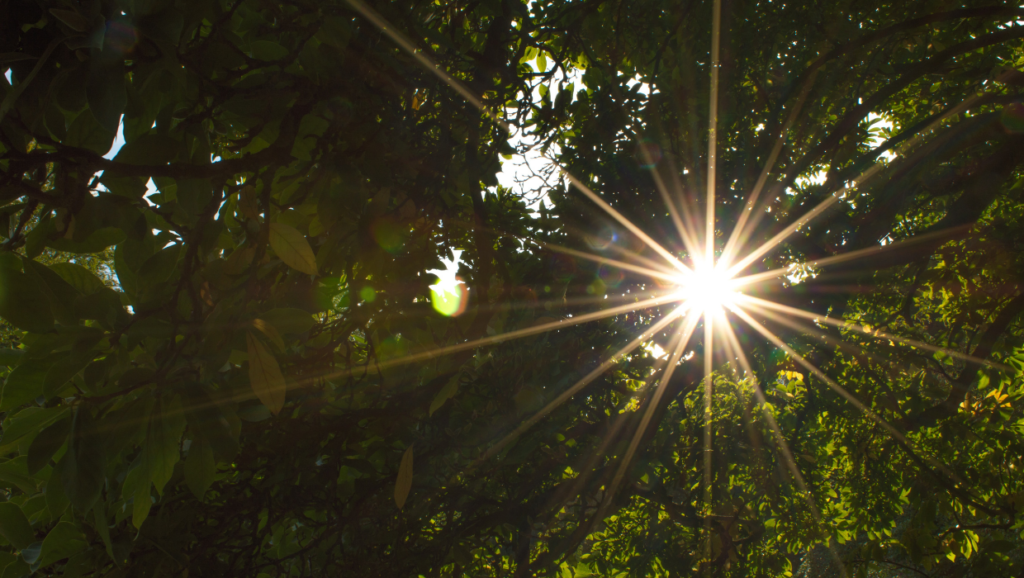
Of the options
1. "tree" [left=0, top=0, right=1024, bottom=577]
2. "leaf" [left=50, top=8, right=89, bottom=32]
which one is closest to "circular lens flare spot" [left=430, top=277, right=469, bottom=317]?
"tree" [left=0, top=0, right=1024, bottom=577]

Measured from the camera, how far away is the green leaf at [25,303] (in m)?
0.83

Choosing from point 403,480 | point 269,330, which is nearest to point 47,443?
point 269,330

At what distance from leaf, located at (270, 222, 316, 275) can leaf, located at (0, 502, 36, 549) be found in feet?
3.10

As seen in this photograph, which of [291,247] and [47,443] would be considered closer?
[47,443]

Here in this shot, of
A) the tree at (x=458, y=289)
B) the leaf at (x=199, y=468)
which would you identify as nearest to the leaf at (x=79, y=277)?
the tree at (x=458, y=289)

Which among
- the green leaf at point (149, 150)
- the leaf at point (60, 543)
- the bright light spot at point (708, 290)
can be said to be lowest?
the leaf at point (60, 543)

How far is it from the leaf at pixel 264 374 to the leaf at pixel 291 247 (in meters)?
0.18

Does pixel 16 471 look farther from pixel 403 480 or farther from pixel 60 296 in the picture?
pixel 403 480

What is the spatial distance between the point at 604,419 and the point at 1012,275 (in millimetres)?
2349

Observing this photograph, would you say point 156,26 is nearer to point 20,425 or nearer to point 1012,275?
point 20,425

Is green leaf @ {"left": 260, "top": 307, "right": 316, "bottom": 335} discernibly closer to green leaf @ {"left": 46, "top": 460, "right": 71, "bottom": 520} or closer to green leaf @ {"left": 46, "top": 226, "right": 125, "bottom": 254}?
A: green leaf @ {"left": 46, "top": 226, "right": 125, "bottom": 254}

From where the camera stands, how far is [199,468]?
3.46 feet

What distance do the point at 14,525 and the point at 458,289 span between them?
4.10ft

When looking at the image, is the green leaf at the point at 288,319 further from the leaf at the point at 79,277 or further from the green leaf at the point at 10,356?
the green leaf at the point at 10,356
